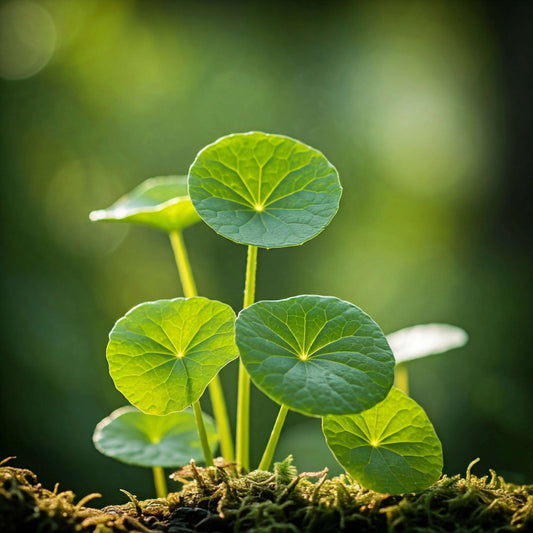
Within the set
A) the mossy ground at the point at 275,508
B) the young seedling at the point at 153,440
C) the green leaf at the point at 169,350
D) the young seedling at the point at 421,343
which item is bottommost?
the young seedling at the point at 153,440

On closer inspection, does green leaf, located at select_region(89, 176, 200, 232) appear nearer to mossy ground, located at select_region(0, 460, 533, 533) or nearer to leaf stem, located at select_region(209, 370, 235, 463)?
leaf stem, located at select_region(209, 370, 235, 463)

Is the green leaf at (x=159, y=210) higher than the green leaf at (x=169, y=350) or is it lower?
higher

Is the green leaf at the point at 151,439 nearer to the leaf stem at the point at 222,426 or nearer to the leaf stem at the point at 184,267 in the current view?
the leaf stem at the point at 222,426

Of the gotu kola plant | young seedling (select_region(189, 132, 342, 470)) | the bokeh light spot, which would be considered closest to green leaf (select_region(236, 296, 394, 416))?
the gotu kola plant

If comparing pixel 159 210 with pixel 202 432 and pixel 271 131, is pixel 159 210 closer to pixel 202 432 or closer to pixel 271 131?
pixel 202 432

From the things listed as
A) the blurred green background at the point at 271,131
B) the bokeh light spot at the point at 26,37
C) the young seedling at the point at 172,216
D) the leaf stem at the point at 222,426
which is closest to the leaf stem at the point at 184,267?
the young seedling at the point at 172,216

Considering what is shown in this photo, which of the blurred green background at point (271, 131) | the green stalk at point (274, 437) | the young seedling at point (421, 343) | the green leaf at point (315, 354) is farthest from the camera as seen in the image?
the blurred green background at point (271, 131)

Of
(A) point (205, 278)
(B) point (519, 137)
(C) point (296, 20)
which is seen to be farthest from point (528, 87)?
(A) point (205, 278)
